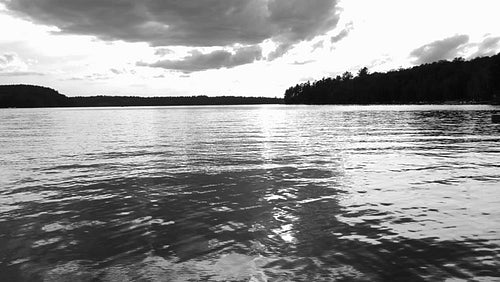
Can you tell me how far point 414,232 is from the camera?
11.8 meters

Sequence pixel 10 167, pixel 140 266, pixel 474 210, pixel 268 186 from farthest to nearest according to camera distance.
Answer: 1. pixel 10 167
2. pixel 268 186
3. pixel 474 210
4. pixel 140 266

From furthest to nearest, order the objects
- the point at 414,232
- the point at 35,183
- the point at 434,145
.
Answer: the point at 434,145 → the point at 35,183 → the point at 414,232

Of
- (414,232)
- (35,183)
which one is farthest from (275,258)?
(35,183)

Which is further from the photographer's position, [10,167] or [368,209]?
[10,167]

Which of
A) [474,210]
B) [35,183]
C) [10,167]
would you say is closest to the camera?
[474,210]

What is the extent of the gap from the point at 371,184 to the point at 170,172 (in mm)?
11259

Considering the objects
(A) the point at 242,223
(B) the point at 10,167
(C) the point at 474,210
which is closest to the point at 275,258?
(A) the point at 242,223

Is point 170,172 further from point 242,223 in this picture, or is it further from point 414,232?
point 414,232

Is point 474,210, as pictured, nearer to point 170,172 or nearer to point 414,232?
point 414,232

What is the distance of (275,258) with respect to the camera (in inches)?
387

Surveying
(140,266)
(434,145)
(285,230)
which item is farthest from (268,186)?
(434,145)

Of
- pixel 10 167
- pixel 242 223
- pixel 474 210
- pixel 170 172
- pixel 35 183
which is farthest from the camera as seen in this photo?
pixel 10 167

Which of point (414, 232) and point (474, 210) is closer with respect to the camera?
Answer: point (414, 232)

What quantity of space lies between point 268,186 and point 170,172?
6977mm
